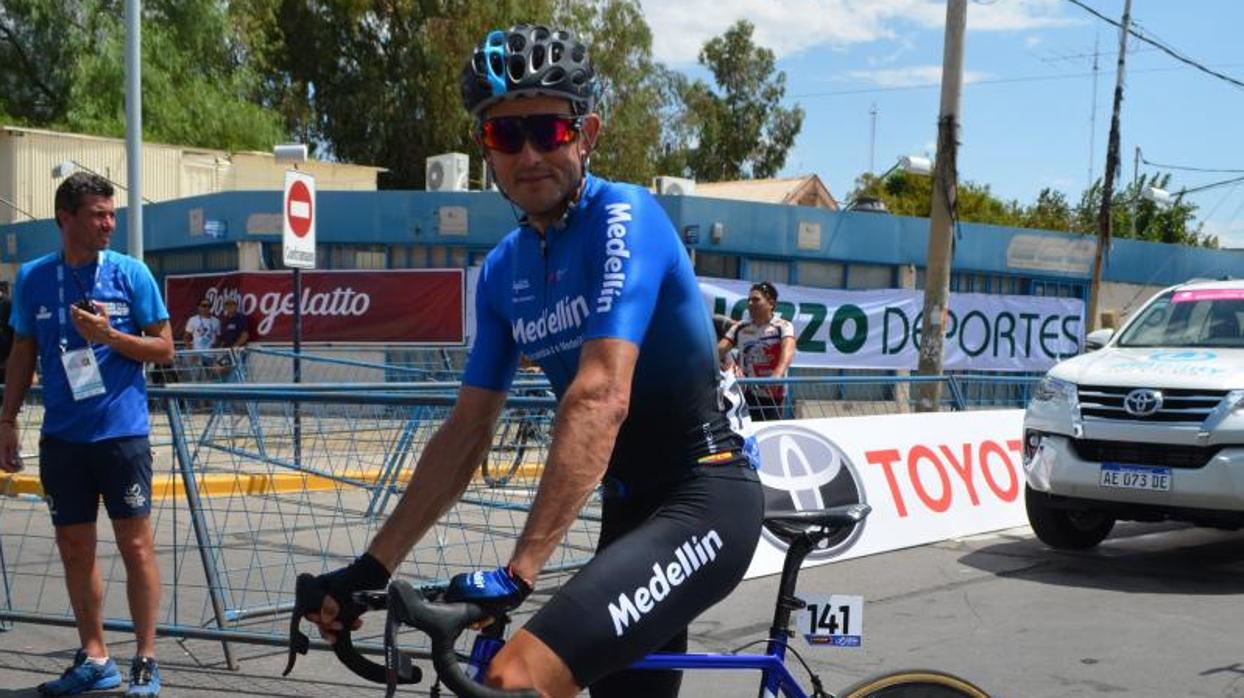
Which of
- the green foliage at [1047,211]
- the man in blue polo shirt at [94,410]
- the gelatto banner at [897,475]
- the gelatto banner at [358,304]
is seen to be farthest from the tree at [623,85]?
the man in blue polo shirt at [94,410]

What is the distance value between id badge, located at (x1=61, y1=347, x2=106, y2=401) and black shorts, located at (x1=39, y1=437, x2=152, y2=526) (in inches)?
8.3

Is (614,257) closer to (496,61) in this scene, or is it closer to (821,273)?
(496,61)

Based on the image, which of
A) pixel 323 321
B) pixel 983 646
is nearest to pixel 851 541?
pixel 983 646

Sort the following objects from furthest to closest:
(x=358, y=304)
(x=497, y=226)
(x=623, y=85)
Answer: (x=623, y=85), (x=497, y=226), (x=358, y=304)

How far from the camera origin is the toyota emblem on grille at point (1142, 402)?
862 centimetres

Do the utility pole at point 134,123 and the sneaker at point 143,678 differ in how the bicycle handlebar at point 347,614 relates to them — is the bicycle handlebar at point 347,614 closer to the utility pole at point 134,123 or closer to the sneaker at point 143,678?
the sneaker at point 143,678

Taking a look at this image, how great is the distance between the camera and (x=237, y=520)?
283 inches

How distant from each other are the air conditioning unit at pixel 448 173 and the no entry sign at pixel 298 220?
32.3 ft

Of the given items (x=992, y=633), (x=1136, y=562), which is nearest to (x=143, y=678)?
(x=992, y=633)

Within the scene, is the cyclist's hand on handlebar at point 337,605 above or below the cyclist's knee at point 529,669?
above

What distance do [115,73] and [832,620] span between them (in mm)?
38753

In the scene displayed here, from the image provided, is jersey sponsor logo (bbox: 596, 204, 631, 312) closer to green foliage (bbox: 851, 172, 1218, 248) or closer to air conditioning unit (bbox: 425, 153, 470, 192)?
air conditioning unit (bbox: 425, 153, 470, 192)

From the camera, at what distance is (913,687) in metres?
3.30

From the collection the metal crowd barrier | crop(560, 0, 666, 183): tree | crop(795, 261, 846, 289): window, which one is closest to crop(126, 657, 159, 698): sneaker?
the metal crowd barrier
